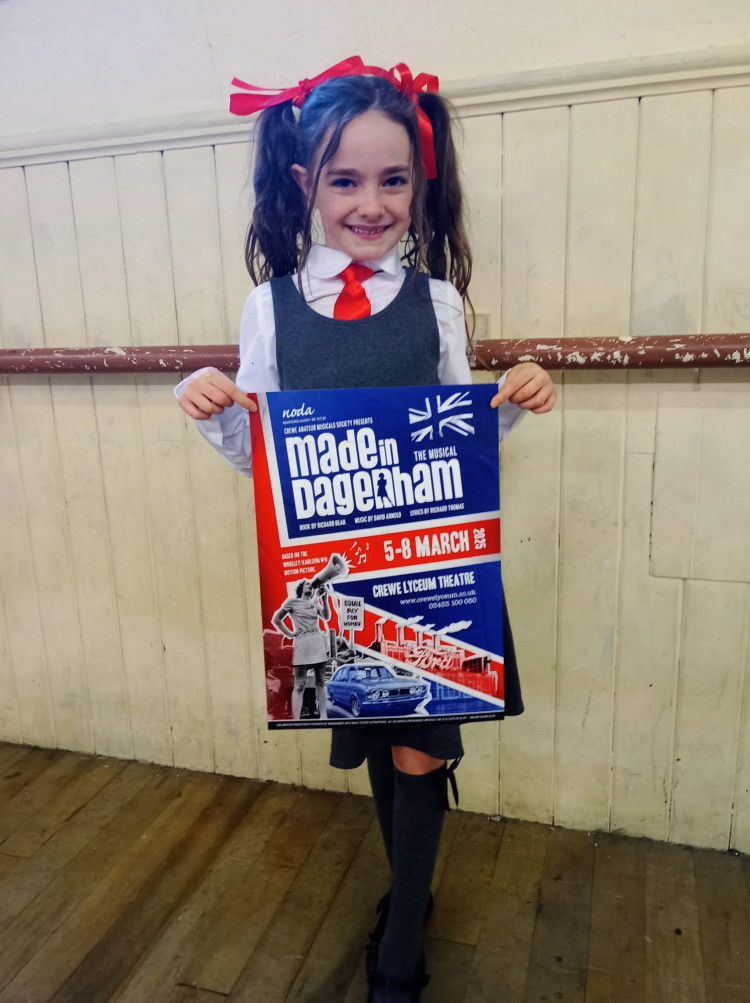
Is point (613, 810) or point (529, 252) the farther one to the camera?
point (613, 810)

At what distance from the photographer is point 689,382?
1.31m

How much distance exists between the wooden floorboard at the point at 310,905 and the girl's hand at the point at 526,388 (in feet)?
2.85

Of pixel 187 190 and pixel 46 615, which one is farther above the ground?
pixel 187 190

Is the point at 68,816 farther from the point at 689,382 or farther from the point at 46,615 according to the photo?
the point at 689,382

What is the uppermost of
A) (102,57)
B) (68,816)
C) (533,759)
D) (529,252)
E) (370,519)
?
(102,57)

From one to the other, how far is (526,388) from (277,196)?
0.42 m

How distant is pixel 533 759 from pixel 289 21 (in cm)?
142

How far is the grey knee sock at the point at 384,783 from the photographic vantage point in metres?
1.19

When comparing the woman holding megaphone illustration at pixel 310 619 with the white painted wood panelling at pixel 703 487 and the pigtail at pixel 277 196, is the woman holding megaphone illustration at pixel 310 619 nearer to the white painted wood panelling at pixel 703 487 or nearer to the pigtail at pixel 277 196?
the pigtail at pixel 277 196

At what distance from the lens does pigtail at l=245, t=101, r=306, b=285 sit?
1015 millimetres

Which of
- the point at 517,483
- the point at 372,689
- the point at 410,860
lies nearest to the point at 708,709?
the point at 517,483

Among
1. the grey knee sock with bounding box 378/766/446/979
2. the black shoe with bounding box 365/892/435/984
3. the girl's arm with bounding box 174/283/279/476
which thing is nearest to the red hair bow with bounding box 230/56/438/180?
the girl's arm with bounding box 174/283/279/476

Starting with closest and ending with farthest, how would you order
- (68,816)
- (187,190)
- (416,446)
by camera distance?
(416,446)
(187,190)
(68,816)

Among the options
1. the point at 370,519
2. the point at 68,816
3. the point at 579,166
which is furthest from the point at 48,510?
the point at 579,166
